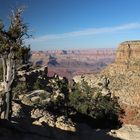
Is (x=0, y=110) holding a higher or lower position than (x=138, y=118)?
higher

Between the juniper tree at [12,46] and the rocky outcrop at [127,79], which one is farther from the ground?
the juniper tree at [12,46]

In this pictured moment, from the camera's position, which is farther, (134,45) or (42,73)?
(134,45)

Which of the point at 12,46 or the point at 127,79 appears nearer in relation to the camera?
the point at 12,46

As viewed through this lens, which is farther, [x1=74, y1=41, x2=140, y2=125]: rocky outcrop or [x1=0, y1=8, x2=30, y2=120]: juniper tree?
[x1=74, y1=41, x2=140, y2=125]: rocky outcrop

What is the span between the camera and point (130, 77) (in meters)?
106

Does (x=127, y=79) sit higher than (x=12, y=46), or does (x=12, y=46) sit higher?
(x=12, y=46)

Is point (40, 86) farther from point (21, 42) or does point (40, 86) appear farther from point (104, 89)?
point (21, 42)

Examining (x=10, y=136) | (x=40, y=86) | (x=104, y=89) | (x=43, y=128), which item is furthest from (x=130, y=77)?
(x=10, y=136)

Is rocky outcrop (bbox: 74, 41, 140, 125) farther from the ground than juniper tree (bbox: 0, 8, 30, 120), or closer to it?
closer to it

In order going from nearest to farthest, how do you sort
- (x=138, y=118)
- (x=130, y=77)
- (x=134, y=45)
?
(x=138, y=118) < (x=130, y=77) < (x=134, y=45)

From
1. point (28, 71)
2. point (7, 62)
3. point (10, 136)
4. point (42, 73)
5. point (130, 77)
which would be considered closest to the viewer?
point (10, 136)

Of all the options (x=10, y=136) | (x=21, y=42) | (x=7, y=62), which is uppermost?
(x=21, y=42)

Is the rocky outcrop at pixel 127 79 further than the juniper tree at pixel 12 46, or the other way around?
the rocky outcrop at pixel 127 79

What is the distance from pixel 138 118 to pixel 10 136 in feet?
191
